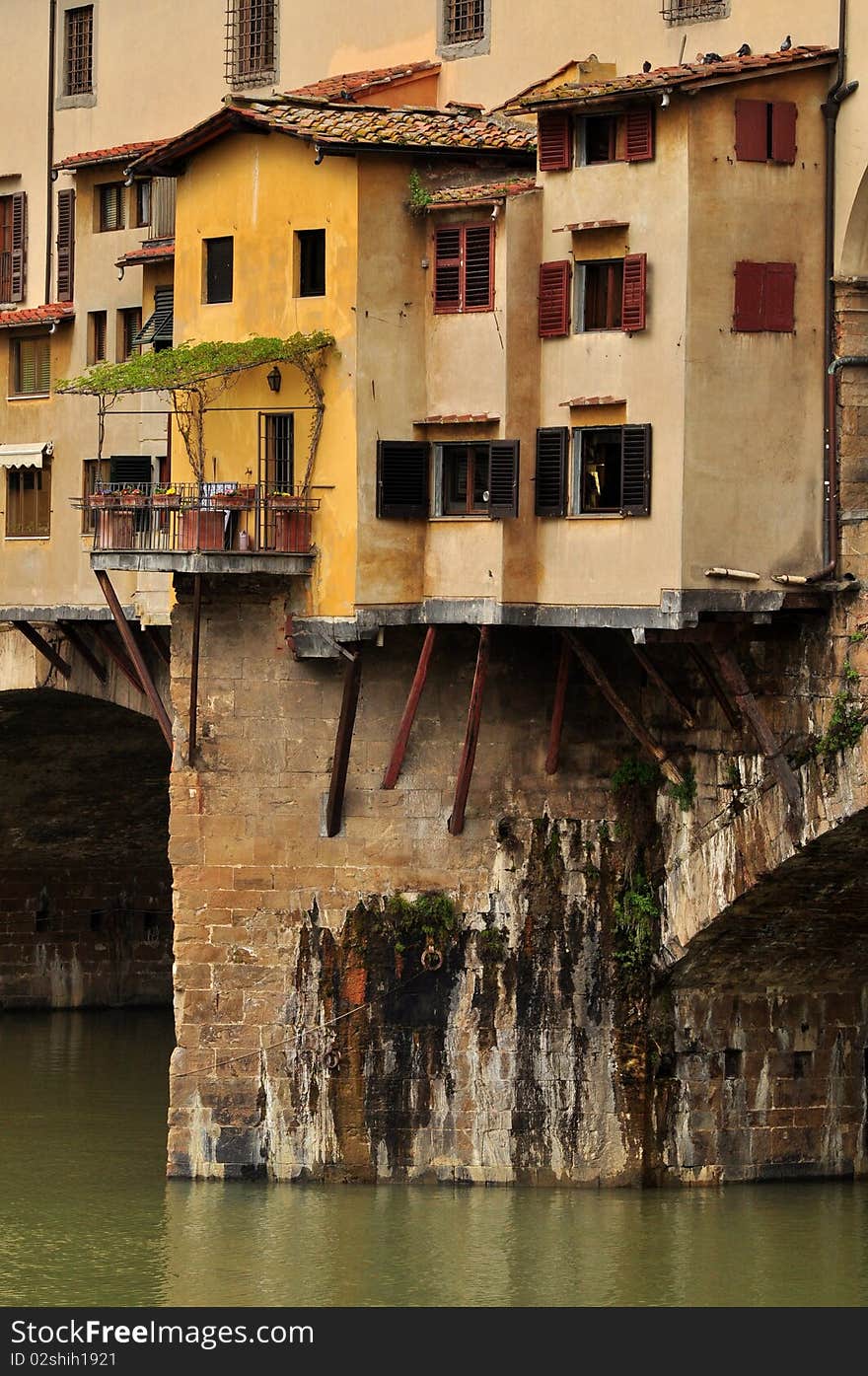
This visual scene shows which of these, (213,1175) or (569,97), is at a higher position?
(569,97)

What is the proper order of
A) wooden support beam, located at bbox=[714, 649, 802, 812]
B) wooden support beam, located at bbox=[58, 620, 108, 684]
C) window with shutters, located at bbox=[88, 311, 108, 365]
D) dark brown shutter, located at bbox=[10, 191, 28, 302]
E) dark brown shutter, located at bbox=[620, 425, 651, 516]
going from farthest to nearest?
1. dark brown shutter, located at bbox=[10, 191, 28, 302]
2. wooden support beam, located at bbox=[58, 620, 108, 684]
3. window with shutters, located at bbox=[88, 311, 108, 365]
4. wooden support beam, located at bbox=[714, 649, 802, 812]
5. dark brown shutter, located at bbox=[620, 425, 651, 516]

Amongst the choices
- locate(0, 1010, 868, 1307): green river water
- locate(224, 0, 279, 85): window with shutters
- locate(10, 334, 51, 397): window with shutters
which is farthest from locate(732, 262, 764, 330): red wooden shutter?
locate(10, 334, 51, 397): window with shutters

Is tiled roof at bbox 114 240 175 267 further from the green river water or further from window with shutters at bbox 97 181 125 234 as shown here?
the green river water

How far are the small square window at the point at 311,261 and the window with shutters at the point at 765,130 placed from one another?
460cm

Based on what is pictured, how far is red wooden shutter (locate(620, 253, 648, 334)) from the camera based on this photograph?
33625mm

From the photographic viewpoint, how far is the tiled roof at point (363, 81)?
37844 millimetres

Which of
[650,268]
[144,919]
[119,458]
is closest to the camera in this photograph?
[650,268]

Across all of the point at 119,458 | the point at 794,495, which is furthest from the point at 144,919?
the point at 794,495

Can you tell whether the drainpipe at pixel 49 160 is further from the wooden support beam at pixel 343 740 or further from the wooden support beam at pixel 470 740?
the wooden support beam at pixel 470 740

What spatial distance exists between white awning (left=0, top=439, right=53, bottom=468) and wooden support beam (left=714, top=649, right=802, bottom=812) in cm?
1227

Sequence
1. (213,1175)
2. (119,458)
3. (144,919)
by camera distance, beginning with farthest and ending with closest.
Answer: (144,919)
(119,458)
(213,1175)

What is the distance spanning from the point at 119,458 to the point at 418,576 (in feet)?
26.1

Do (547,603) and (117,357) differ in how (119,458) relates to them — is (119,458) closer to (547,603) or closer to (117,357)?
(117,357)

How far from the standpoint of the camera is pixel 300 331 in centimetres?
3556
